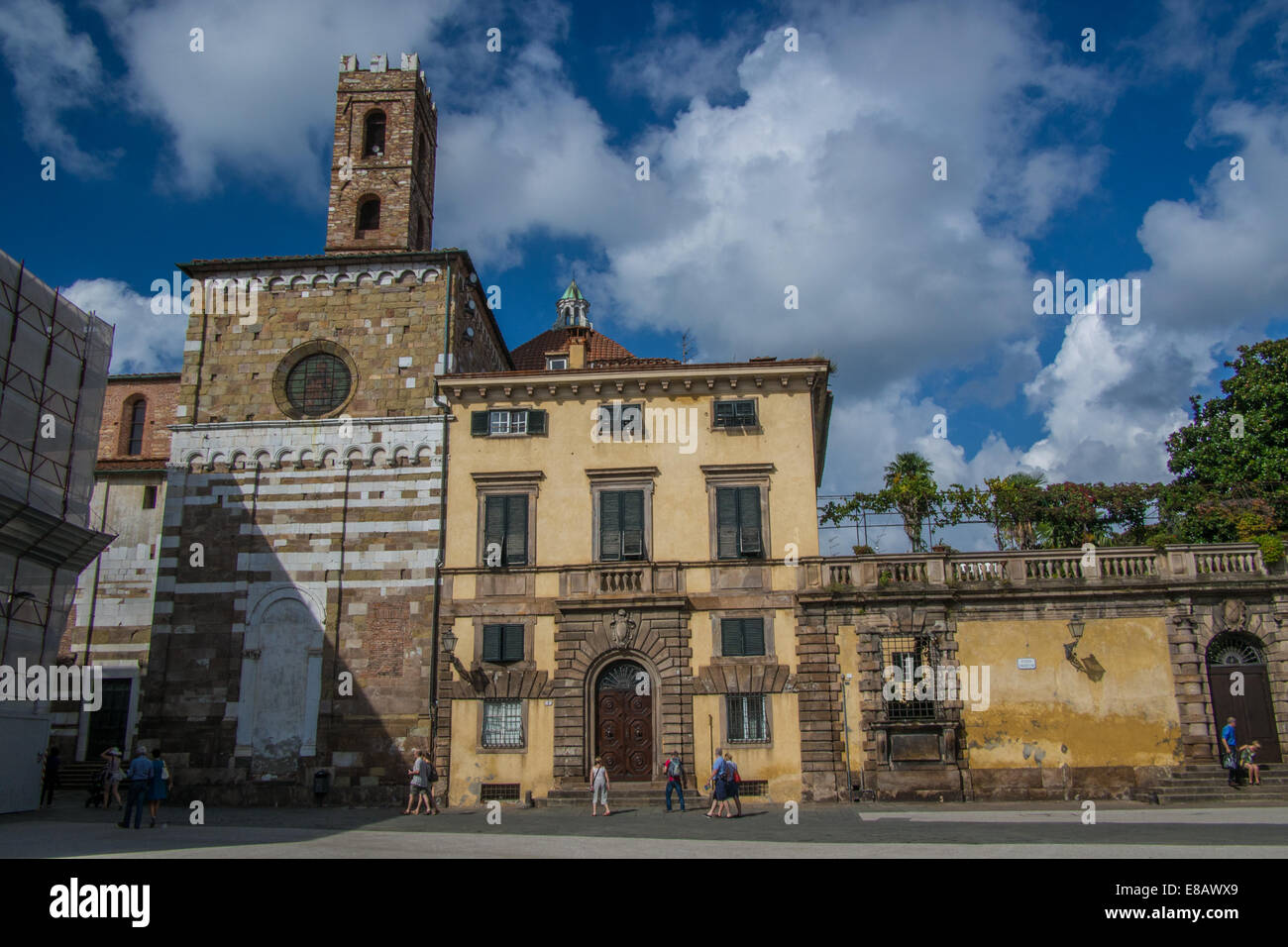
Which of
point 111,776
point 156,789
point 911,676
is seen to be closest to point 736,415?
point 911,676

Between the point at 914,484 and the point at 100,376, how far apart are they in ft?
77.7

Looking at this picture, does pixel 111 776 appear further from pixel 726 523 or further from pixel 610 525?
pixel 726 523

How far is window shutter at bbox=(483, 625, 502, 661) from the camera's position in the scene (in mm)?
25562

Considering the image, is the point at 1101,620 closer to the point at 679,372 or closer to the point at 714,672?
the point at 714,672

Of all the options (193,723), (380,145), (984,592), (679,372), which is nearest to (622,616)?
(679,372)

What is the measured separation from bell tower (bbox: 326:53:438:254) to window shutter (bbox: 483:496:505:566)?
9.78 m

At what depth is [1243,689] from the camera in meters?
24.0

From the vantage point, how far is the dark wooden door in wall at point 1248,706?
23.6 meters

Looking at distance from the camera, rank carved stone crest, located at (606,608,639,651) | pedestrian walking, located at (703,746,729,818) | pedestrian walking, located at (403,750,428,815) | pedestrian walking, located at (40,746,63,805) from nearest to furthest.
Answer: pedestrian walking, located at (703,746,729,818) < pedestrian walking, located at (403,750,428,815) < pedestrian walking, located at (40,746,63,805) < carved stone crest, located at (606,608,639,651)

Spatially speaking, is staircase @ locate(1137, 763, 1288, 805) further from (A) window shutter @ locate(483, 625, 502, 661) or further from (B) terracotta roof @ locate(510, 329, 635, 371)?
(B) terracotta roof @ locate(510, 329, 635, 371)

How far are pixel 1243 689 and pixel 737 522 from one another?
42.9 ft

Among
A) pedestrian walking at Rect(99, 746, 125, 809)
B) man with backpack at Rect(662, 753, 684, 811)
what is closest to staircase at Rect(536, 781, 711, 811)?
man with backpack at Rect(662, 753, 684, 811)

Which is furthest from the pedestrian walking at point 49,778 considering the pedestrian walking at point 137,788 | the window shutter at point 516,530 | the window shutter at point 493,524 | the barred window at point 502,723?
the window shutter at point 516,530

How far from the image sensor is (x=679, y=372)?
26.9 meters
